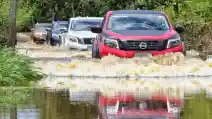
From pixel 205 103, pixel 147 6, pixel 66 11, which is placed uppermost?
pixel 205 103

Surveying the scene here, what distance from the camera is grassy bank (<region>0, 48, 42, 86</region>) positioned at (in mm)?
13330

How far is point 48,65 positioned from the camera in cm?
1644

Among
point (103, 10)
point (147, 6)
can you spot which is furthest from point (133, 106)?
point (103, 10)

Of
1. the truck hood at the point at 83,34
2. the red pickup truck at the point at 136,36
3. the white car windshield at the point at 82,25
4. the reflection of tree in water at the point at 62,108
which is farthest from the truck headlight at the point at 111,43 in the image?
the white car windshield at the point at 82,25

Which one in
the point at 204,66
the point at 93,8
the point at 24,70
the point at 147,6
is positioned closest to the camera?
the point at 24,70

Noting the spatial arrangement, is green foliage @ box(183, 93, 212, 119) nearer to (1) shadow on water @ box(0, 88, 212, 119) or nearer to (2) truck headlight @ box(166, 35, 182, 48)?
(1) shadow on water @ box(0, 88, 212, 119)

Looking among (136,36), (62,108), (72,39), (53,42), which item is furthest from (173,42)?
(53,42)

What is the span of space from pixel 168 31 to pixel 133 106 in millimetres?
8131

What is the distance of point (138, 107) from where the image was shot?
993cm

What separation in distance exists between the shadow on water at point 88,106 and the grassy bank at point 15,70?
1.22 m

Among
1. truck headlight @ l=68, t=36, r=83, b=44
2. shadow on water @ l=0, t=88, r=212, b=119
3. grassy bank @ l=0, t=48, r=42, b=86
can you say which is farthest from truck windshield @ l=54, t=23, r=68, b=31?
shadow on water @ l=0, t=88, r=212, b=119

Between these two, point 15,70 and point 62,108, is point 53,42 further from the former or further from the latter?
point 62,108

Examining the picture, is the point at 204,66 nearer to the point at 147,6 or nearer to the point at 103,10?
the point at 147,6

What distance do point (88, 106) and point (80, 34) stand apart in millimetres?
16951
